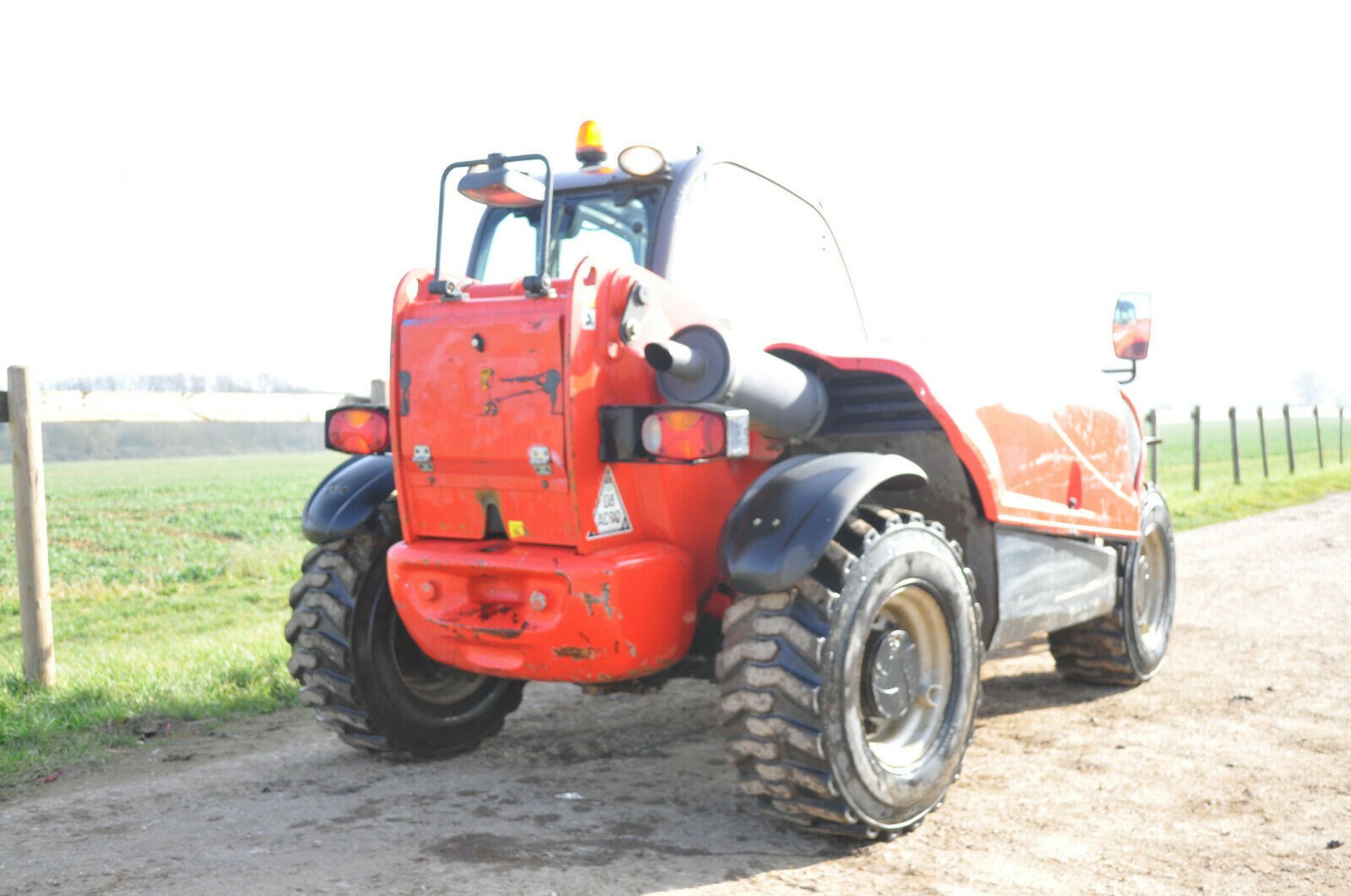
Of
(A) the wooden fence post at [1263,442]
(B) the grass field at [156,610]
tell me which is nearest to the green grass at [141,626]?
(B) the grass field at [156,610]

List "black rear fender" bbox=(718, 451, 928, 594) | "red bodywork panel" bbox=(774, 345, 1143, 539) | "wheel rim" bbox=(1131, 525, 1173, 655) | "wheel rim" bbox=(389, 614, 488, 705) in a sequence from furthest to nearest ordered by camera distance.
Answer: "wheel rim" bbox=(1131, 525, 1173, 655), "wheel rim" bbox=(389, 614, 488, 705), "red bodywork panel" bbox=(774, 345, 1143, 539), "black rear fender" bbox=(718, 451, 928, 594)

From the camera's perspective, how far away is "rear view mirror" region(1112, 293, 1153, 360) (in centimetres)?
580

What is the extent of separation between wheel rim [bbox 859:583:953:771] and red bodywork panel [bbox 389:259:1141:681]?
23.7 inches

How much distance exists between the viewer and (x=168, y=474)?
1763 inches

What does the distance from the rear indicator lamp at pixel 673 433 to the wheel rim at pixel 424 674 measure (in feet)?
5.12

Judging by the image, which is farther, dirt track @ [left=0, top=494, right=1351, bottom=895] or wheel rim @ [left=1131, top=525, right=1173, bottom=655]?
wheel rim @ [left=1131, top=525, right=1173, bottom=655]

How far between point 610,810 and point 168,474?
1778 inches

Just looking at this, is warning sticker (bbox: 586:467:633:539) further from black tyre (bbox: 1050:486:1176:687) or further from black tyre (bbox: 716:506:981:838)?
black tyre (bbox: 1050:486:1176:687)

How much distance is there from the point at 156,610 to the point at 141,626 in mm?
722

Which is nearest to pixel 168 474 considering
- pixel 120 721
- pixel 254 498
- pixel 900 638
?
pixel 254 498

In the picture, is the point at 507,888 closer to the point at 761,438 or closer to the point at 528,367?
the point at 528,367

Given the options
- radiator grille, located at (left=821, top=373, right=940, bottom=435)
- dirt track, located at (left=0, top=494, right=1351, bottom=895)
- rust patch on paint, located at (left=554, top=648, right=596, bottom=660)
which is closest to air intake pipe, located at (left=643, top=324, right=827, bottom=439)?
radiator grille, located at (left=821, top=373, right=940, bottom=435)

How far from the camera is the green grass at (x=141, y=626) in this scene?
544cm

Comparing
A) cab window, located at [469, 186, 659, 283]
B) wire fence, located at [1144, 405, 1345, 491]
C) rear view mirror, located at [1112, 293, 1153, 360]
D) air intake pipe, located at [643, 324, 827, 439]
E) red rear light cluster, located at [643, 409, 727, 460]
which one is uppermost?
cab window, located at [469, 186, 659, 283]
